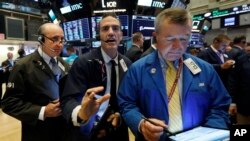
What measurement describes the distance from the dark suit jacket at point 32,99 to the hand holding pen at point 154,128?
41.4 inches

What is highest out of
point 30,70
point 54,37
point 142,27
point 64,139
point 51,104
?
point 142,27

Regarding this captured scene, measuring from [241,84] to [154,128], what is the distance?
296 centimetres

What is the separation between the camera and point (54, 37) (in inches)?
94.6

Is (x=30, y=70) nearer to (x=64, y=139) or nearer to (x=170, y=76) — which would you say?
(x=64, y=139)

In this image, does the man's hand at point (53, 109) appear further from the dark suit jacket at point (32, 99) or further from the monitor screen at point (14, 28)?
the monitor screen at point (14, 28)

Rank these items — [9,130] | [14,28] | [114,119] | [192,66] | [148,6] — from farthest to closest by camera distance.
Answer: [14,28]
[148,6]
[9,130]
[114,119]
[192,66]

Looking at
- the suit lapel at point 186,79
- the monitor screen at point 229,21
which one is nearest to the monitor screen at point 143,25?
the suit lapel at point 186,79

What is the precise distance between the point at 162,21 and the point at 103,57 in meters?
0.59

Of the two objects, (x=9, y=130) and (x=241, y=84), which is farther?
(x=9, y=130)

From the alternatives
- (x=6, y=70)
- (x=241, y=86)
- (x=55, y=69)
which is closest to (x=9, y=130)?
(x=6, y=70)

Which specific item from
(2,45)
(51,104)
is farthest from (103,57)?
(2,45)

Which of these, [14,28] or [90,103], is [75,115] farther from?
[14,28]

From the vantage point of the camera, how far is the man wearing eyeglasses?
210 centimetres

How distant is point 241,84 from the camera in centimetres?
381
